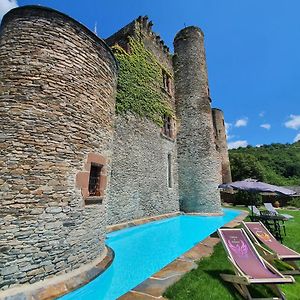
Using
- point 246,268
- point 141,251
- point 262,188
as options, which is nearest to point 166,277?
point 246,268

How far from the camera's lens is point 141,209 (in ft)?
40.1

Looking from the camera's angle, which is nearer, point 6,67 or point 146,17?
point 6,67

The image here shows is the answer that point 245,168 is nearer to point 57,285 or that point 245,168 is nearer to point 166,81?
point 166,81

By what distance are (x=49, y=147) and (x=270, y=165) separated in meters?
55.0

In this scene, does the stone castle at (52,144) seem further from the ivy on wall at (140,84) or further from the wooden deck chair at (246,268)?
the ivy on wall at (140,84)

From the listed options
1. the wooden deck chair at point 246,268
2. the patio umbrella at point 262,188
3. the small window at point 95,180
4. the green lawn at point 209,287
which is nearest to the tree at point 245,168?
the patio umbrella at point 262,188

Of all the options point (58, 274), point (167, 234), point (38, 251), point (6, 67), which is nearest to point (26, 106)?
point (6, 67)

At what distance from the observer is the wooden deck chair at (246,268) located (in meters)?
3.46

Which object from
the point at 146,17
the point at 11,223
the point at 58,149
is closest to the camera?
the point at 11,223

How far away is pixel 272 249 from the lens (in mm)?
4867

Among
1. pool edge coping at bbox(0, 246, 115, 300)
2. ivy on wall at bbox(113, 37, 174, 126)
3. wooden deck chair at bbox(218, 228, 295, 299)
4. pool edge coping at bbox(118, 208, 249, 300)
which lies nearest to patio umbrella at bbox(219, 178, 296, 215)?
pool edge coping at bbox(118, 208, 249, 300)

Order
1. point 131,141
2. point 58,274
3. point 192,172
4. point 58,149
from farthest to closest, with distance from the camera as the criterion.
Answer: point 192,172 < point 131,141 < point 58,149 < point 58,274

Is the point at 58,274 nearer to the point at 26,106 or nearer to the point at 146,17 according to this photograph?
the point at 26,106

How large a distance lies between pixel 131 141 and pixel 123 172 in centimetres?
191
